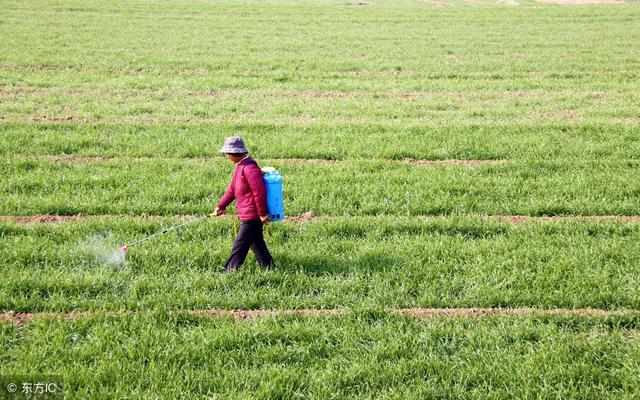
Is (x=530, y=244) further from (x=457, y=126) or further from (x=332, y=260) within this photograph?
(x=457, y=126)

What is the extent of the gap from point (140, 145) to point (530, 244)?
6745 mm

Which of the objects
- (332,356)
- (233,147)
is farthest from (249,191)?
(332,356)

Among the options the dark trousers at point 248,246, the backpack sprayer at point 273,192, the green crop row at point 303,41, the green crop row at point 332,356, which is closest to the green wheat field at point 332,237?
the green crop row at point 332,356

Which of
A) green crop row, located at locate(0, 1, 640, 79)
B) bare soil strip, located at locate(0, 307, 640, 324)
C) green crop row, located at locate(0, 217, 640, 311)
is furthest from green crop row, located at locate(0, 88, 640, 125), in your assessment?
bare soil strip, located at locate(0, 307, 640, 324)

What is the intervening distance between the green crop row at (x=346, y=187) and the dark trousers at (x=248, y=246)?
1656 millimetres

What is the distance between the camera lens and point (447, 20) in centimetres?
2938

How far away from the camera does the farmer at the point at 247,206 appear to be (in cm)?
641

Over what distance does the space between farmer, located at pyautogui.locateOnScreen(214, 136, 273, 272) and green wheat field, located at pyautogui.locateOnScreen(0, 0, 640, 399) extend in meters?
0.18

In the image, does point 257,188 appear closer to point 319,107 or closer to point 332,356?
point 332,356

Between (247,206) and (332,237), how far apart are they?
134cm

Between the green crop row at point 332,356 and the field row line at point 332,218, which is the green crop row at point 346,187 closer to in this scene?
the field row line at point 332,218

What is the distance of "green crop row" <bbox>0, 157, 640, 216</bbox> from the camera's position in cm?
823

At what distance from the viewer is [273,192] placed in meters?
6.44

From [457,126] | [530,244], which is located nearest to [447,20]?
[457,126]
